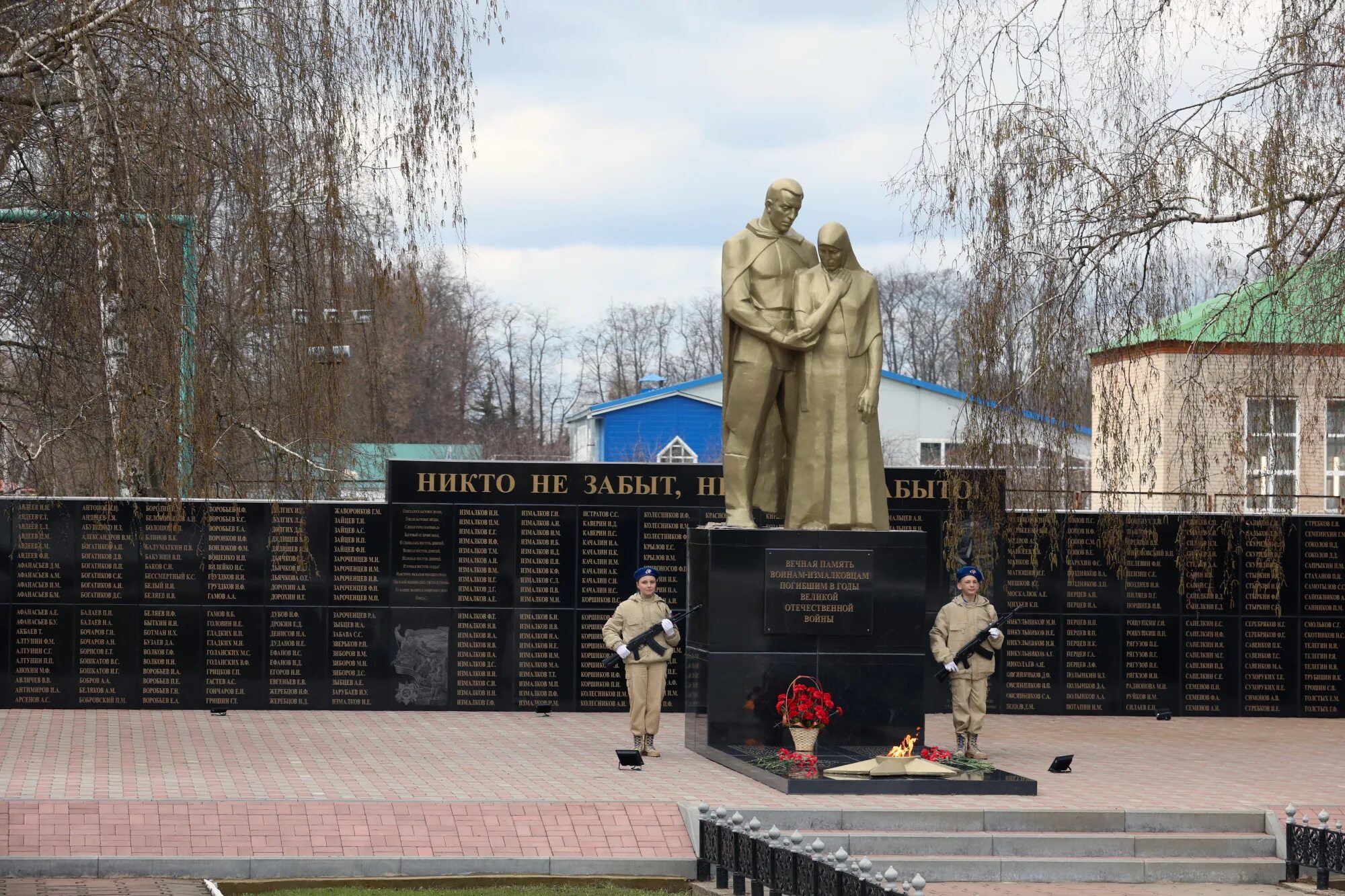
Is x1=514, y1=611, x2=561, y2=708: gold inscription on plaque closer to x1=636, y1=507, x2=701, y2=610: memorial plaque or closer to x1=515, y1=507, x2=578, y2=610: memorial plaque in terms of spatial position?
x1=515, y1=507, x2=578, y2=610: memorial plaque

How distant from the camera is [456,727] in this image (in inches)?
619

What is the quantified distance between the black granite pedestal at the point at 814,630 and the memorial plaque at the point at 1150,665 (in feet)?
15.0

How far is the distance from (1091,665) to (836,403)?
5.15 metres

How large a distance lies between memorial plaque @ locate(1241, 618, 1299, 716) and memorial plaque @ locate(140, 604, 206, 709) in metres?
9.92

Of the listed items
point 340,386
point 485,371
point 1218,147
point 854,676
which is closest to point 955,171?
point 1218,147

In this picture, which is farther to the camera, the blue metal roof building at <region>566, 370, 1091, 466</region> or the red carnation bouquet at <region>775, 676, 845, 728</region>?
the blue metal roof building at <region>566, 370, 1091, 466</region>

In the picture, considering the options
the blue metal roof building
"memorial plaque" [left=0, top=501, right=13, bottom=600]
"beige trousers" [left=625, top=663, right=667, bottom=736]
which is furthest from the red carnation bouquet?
the blue metal roof building

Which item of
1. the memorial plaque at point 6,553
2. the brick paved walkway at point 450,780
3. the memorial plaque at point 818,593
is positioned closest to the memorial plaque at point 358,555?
the brick paved walkway at point 450,780

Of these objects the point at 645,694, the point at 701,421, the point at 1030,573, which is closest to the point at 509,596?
the point at 645,694

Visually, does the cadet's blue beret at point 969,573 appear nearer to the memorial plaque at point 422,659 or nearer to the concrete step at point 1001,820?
the concrete step at point 1001,820

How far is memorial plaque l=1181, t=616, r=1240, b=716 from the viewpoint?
17.8 meters

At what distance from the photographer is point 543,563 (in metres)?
17.3

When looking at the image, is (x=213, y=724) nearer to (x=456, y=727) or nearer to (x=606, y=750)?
Answer: (x=456, y=727)

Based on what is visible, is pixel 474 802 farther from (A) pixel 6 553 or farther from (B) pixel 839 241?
(A) pixel 6 553
